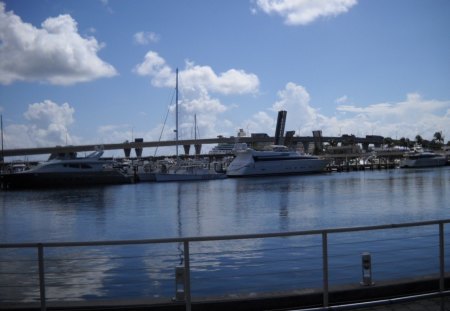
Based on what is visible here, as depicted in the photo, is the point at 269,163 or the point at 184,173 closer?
the point at 184,173

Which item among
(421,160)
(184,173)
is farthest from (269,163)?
(421,160)

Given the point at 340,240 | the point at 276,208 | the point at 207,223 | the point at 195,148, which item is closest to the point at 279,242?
the point at 340,240

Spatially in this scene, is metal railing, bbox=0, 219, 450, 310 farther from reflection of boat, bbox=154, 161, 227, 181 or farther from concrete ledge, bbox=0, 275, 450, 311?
reflection of boat, bbox=154, 161, 227, 181

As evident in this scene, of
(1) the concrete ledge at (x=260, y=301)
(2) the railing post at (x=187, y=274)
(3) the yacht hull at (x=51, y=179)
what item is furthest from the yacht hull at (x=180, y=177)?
(2) the railing post at (x=187, y=274)

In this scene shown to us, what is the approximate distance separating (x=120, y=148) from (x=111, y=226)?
134 meters

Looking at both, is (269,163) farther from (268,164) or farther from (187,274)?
(187,274)

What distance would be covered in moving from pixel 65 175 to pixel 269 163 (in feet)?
165

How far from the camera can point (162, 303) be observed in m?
7.03

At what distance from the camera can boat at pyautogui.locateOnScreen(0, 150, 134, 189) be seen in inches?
3376

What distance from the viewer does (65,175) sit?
8869 centimetres

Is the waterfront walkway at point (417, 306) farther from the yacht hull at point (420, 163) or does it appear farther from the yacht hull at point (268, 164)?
the yacht hull at point (420, 163)

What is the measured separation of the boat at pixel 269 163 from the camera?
11700 cm

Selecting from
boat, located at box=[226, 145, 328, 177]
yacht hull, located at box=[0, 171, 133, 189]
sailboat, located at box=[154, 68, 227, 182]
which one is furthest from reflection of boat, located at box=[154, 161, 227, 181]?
yacht hull, located at box=[0, 171, 133, 189]

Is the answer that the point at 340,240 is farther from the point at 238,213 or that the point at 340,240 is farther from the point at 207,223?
the point at 238,213
